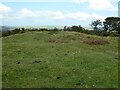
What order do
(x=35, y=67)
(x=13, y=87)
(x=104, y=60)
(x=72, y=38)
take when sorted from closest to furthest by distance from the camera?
(x=13, y=87) → (x=35, y=67) → (x=104, y=60) → (x=72, y=38)

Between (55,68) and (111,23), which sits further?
(111,23)

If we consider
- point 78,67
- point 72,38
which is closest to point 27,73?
point 78,67

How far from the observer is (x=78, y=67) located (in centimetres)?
2205

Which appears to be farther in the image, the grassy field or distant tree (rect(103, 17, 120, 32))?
distant tree (rect(103, 17, 120, 32))

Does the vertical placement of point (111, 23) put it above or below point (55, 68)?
above

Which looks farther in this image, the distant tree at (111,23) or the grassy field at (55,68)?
the distant tree at (111,23)

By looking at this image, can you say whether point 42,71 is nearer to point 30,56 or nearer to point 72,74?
point 72,74

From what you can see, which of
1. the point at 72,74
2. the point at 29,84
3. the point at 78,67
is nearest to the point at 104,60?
the point at 78,67

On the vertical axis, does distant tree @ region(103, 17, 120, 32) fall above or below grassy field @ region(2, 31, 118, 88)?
above

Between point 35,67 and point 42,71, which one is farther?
point 35,67

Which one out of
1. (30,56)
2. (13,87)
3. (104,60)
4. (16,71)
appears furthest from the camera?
(30,56)

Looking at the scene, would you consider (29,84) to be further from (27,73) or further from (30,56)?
(30,56)

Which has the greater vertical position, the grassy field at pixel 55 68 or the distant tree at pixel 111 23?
the distant tree at pixel 111 23

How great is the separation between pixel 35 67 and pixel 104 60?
21.2 ft
